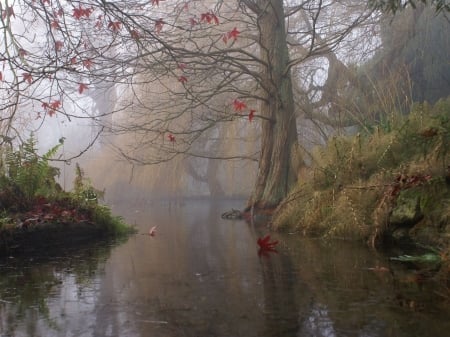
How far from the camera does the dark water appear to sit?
172cm

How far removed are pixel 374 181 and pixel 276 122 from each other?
377 centimetres

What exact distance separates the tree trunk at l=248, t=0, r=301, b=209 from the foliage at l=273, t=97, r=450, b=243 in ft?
7.20

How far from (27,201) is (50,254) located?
Result: 3.55ft

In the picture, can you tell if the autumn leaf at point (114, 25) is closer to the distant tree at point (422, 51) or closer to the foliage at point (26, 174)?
the foliage at point (26, 174)

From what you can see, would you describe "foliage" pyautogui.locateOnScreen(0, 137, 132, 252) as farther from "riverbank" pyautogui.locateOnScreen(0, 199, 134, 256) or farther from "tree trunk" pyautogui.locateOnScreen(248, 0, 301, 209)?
"tree trunk" pyautogui.locateOnScreen(248, 0, 301, 209)

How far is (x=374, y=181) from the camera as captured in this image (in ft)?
14.3

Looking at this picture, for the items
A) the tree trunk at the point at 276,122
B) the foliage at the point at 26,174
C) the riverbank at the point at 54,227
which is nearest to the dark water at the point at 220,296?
the riverbank at the point at 54,227

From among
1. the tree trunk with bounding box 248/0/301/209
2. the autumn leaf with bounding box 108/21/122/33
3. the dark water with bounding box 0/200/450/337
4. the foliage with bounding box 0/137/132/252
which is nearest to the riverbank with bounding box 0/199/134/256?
the foliage with bounding box 0/137/132/252

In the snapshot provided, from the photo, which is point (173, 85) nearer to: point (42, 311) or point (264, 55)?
point (264, 55)

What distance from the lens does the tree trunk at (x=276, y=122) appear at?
7.87m

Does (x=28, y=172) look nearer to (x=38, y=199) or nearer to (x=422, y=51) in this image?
(x=38, y=199)

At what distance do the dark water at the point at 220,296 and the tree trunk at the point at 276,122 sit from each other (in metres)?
4.26

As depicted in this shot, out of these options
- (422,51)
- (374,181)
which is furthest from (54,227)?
(422,51)

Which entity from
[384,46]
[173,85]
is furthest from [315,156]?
[173,85]
